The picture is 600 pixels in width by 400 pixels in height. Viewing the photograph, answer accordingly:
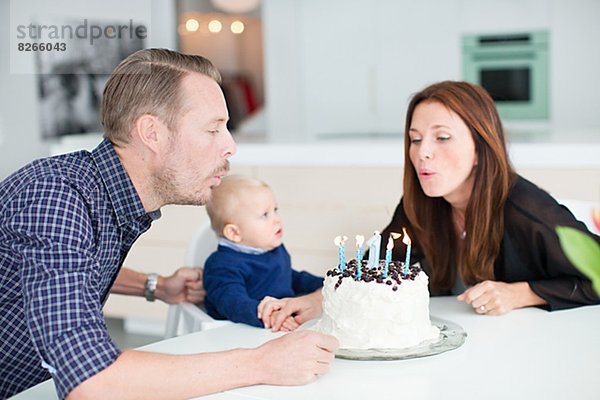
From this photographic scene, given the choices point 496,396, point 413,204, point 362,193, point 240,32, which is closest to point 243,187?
point 413,204

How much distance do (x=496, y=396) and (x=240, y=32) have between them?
619 centimetres

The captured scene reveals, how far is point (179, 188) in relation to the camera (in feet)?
5.15

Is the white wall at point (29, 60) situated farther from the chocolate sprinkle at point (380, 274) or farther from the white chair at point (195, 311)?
the chocolate sprinkle at point (380, 274)

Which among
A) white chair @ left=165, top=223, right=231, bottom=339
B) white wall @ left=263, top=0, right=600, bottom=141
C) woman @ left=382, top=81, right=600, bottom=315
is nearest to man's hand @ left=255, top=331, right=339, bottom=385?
white chair @ left=165, top=223, right=231, bottom=339

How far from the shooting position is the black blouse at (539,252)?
1.84 metres

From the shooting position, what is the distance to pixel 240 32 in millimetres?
7129

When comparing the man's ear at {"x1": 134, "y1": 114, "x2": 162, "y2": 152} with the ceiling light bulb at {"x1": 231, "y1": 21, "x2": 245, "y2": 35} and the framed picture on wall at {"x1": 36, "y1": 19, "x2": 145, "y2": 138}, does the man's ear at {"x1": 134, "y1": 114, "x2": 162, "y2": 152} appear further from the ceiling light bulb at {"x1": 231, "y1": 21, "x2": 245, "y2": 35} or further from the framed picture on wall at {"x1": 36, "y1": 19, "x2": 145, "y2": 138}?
the ceiling light bulb at {"x1": 231, "y1": 21, "x2": 245, "y2": 35}

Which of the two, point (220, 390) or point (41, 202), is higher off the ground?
point (41, 202)

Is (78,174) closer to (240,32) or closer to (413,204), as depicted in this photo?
(413,204)

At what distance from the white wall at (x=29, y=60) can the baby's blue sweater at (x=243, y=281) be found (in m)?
0.57

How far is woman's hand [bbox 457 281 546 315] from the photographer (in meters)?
1.77

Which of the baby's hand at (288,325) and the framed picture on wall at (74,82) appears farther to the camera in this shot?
the framed picture on wall at (74,82)

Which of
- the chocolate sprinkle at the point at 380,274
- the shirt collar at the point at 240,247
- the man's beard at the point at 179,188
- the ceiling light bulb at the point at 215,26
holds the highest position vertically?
the ceiling light bulb at the point at 215,26

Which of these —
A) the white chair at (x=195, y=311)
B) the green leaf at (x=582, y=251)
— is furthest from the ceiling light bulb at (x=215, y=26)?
the green leaf at (x=582, y=251)
